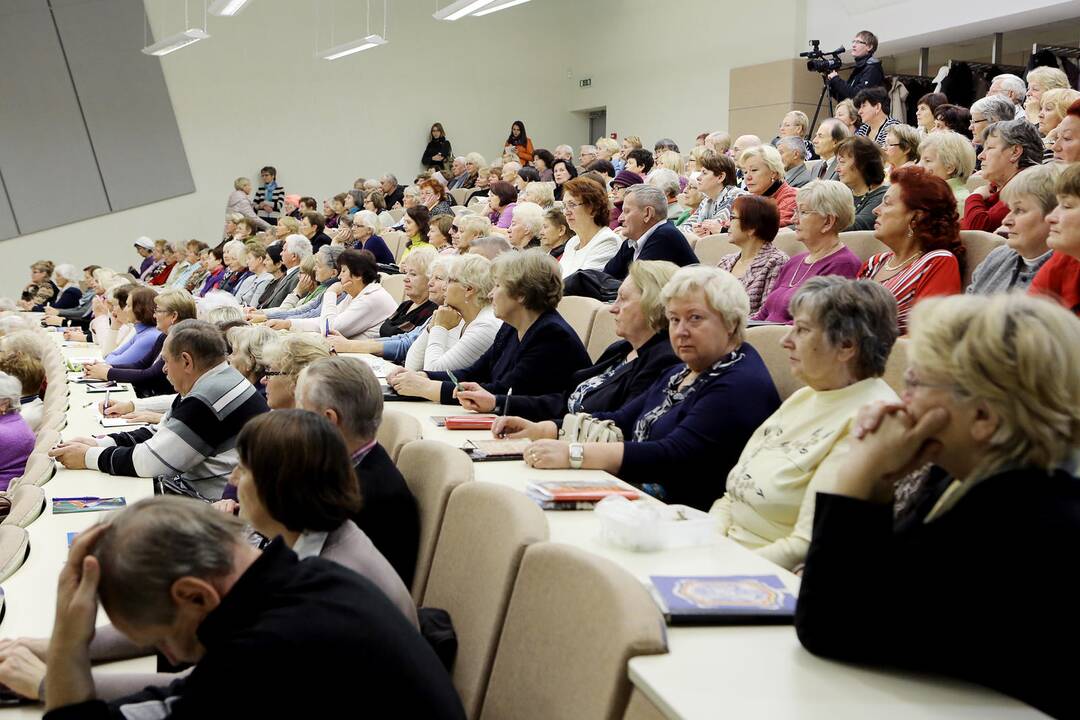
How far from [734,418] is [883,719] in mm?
1360

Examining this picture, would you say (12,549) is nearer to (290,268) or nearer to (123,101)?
(290,268)

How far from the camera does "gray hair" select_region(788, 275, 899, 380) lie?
7.02 feet

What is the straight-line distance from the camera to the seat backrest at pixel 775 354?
109 inches

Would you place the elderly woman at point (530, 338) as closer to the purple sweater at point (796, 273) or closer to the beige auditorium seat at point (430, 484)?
the purple sweater at point (796, 273)

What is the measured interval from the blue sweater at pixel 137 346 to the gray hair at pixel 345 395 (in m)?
3.82

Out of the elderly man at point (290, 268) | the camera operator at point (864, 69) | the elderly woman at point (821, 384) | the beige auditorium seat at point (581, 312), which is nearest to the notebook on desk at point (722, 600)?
the elderly woman at point (821, 384)

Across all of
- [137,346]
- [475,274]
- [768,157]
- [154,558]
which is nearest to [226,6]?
[137,346]

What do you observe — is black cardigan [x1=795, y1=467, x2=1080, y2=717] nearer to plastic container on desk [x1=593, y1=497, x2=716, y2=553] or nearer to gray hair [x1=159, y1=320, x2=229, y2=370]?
plastic container on desk [x1=593, y1=497, x2=716, y2=553]

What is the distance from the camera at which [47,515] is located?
2674mm

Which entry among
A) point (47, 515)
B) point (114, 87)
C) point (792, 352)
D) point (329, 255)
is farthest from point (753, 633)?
point (114, 87)

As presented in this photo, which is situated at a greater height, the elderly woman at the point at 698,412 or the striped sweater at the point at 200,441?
the elderly woman at the point at 698,412

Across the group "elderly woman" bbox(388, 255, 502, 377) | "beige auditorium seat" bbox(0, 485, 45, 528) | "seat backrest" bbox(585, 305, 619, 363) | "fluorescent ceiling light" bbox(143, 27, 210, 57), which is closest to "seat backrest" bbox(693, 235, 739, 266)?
"seat backrest" bbox(585, 305, 619, 363)

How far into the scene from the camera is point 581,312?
13.7 ft

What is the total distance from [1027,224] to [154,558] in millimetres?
2657
